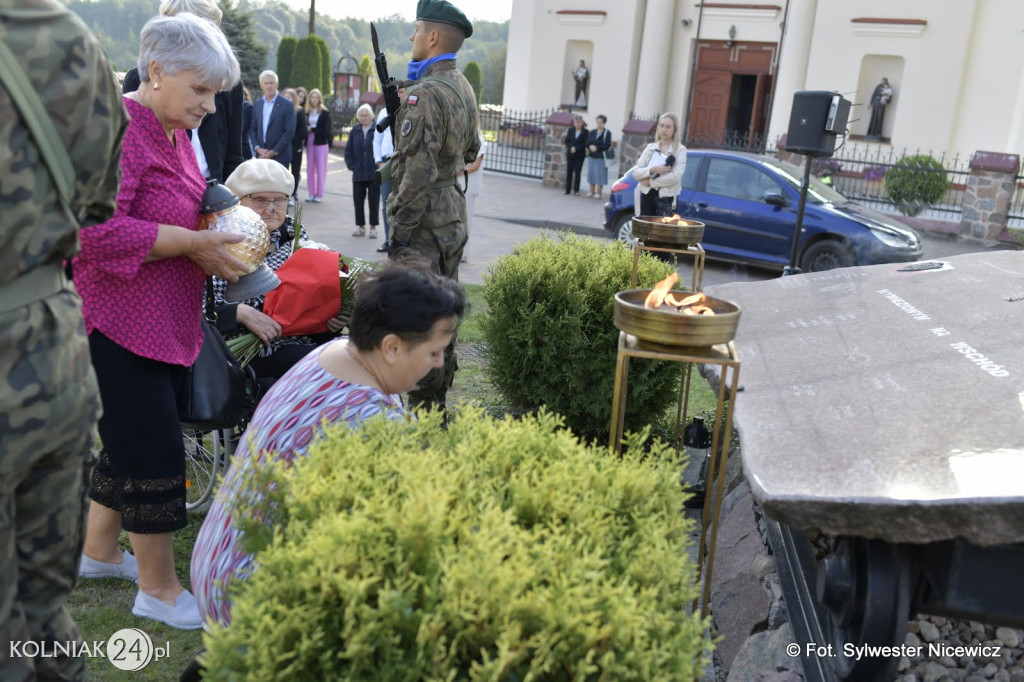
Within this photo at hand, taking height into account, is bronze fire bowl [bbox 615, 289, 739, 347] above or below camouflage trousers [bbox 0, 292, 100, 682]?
above

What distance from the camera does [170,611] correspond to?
307 centimetres

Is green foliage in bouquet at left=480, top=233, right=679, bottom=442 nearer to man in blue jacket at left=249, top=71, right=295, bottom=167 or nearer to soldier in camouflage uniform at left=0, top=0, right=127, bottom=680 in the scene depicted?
soldier in camouflage uniform at left=0, top=0, right=127, bottom=680

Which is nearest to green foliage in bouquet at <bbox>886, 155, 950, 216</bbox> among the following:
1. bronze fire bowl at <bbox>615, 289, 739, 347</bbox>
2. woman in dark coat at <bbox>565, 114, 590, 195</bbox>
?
woman in dark coat at <bbox>565, 114, 590, 195</bbox>

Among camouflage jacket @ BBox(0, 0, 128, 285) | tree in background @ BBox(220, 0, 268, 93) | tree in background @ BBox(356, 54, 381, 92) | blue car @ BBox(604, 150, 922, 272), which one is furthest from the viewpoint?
tree in background @ BBox(220, 0, 268, 93)

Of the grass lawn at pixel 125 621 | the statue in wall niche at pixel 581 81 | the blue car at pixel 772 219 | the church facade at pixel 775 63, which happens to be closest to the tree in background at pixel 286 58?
the church facade at pixel 775 63

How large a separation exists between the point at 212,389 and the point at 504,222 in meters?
12.3

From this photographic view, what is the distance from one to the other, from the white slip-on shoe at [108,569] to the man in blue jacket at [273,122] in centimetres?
927

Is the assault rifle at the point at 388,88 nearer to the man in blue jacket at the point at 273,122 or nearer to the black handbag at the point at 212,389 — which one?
the black handbag at the point at 212,389

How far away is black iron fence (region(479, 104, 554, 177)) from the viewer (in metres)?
24.5

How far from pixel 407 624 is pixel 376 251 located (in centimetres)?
954

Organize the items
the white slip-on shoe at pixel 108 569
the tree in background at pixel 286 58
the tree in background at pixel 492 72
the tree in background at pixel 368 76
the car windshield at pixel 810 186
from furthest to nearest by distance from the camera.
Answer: the tree in background at pixel 492 72, the tree in background at pixel 286 58, the tree in background at pixel 368 76, the car windshield at pixel 810 186, the white slip-on shoe at pixel 108 569

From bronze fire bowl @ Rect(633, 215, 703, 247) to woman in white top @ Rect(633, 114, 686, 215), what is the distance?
529 centimetres

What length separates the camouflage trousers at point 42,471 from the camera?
1.61m

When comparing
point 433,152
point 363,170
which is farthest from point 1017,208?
point 433,152
